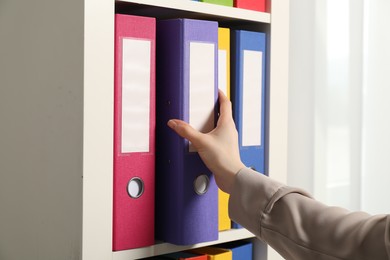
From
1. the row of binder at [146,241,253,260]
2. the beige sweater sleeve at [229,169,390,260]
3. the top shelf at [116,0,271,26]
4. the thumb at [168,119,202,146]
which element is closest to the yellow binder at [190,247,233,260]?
the row of binder at [146,241,253,260]

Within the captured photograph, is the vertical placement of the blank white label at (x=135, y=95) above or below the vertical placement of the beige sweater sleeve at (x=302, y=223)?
above

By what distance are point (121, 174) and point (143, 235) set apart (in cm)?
12

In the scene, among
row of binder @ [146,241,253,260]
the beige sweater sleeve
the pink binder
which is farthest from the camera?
row of binder @ [146,241,253,260]

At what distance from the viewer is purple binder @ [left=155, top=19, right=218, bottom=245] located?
1.13m

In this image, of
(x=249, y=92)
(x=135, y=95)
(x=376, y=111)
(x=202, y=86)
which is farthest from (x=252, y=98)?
(x=376, y=111)

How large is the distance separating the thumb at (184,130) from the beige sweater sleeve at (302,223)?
4.0 inches

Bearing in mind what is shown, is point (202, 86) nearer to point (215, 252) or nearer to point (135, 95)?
point (135, 95)

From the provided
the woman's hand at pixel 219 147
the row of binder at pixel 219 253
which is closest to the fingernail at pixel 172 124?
the woman's hand at pixel 219 147

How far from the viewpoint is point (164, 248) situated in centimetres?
114

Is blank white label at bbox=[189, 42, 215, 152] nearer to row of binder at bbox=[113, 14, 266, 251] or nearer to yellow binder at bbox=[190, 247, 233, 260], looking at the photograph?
row of binder at bbox=[113, 14, 266, 251]

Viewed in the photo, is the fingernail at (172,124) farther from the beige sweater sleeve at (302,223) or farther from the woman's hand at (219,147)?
the beige sweater sleeve at (302,223)

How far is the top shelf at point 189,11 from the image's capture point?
1.13m

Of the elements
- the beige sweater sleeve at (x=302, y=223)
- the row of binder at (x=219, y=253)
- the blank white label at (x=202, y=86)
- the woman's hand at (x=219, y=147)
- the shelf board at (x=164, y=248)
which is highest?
the blank white label at (x=202, y=86)

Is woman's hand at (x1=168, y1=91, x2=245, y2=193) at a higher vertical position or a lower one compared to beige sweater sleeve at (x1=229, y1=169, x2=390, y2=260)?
higher
